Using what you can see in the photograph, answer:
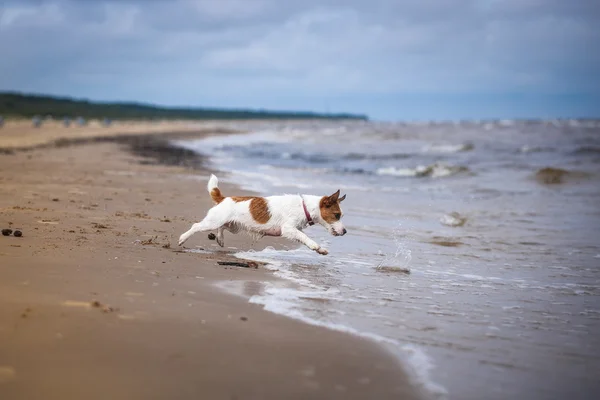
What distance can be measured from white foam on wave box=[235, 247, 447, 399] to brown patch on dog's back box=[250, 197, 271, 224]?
0.43 metres

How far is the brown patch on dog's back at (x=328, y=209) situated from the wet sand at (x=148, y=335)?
1.44 m

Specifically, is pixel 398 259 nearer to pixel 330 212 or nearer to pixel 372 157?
pixel 330 212

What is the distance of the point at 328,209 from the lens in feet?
29.2

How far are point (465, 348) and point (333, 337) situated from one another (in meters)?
0.98

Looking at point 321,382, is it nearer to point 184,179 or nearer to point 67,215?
point 67,215

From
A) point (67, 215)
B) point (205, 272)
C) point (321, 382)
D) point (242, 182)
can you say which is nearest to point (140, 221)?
point (67, 215)

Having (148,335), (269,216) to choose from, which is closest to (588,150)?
(269,216)

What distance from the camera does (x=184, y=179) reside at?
16.6 m

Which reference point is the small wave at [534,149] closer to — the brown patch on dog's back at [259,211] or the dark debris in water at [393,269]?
the brown patch on dog's back at [259,211]

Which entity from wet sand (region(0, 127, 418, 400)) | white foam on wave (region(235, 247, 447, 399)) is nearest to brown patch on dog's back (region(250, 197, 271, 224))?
white foam on wave (region(235, 247, 447, 399))

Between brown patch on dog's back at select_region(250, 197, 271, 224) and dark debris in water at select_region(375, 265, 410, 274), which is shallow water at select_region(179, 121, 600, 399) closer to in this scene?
dark debris in water at select_region(375, 265, 410, 274)

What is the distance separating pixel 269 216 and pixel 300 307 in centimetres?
303

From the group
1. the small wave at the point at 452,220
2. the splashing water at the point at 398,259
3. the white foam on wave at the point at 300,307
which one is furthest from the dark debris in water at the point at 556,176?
the white foam on wave at the point at 300,307

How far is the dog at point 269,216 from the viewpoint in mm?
8578
